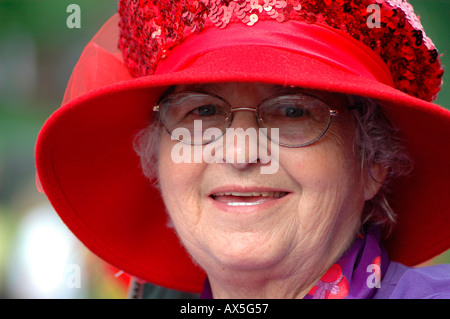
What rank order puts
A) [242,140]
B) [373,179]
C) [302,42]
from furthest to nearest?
[373,179] < [242,140] < [302,42]

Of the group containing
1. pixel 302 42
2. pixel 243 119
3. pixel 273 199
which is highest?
pixel 302 42

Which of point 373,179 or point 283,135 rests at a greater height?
point 283,135

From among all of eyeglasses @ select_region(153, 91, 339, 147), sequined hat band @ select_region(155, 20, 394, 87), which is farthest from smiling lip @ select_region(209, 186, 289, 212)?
sequined hat band @ select_region(155, 20, 394, 87)

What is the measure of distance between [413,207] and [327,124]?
0.63 metres

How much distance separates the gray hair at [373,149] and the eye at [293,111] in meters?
0.20

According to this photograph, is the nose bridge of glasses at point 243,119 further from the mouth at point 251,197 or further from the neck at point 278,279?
the neck at point 278,279

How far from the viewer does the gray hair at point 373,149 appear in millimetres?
1798

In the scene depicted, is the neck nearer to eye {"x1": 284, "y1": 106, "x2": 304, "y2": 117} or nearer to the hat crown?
eye {"x1": 284, "y1": 106, "x2": 304, "y2": 117}

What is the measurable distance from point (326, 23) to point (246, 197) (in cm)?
61

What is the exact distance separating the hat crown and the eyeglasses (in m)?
0.22

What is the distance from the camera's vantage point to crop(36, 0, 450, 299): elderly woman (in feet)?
5.14

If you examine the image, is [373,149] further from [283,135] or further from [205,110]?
[205,110]

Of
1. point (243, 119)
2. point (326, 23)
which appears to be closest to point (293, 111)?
point (243, 119)

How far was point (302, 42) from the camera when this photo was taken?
1561mm
